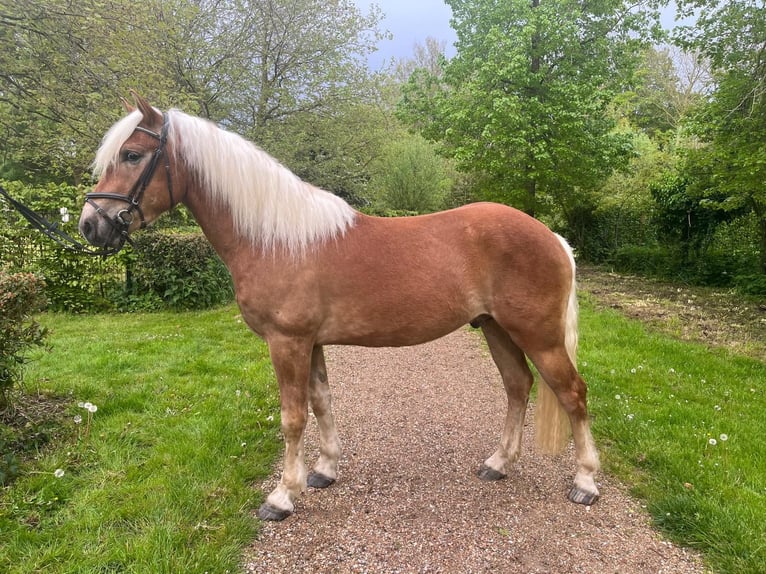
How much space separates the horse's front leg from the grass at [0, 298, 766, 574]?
0.60 ft

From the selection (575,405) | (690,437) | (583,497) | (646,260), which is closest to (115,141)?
(575,405)

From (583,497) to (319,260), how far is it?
2267mm

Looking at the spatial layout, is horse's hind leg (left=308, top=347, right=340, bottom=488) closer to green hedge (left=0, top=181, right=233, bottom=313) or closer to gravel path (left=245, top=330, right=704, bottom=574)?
gravel path (left=245, top=330, right=704, bottom=574)

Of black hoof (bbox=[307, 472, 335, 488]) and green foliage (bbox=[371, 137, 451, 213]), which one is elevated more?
green foliage (bbox=[371, 137, 451, 213])

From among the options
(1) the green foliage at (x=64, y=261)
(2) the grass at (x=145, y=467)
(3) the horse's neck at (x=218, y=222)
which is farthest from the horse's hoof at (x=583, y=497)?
(1) the green foliage at (x=64, y=261)

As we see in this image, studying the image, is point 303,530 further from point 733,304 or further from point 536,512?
point 733,304

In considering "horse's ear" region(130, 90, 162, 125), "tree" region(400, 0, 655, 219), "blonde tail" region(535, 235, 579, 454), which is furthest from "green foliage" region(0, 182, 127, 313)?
"tree" region(400, 0, 655, 219)

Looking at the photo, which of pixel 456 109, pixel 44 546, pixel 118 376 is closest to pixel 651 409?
pixel 44 546

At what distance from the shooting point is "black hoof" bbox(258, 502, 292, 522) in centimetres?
260

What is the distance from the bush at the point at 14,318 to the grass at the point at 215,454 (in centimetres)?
58

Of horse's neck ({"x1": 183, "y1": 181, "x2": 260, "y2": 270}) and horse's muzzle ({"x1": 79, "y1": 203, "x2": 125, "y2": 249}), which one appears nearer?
horse's muzzle ({"x1": 79, "y1": 203, "x2": 125, "y2": 249})

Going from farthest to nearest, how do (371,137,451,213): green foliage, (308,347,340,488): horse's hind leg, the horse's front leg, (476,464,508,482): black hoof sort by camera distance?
(371,137,451,213): green foliage, (476,464,508,482): black hoof, (308,347,340,488): horse's hind leg, the horse's front leg

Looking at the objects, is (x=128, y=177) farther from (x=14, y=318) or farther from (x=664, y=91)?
(x=664, y=91)

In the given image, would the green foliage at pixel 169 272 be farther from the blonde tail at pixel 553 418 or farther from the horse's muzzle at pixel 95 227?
the blonde tail at pixel 553 418
